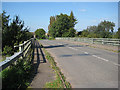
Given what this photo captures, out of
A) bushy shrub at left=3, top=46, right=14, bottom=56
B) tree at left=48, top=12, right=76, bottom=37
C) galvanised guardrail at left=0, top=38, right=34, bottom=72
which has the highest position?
tree at left=48, top=12, right=76, bottom=37

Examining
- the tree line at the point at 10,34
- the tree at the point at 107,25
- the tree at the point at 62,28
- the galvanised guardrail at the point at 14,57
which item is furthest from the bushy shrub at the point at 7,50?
the tree at the point at 107,25

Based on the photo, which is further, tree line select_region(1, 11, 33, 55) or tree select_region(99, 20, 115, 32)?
tree select_region(99, 20, 115, 32)

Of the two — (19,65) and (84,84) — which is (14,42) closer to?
(19,65)

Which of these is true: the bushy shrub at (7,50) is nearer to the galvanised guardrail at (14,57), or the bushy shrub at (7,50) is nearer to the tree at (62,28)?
the galvanised guardrail at (14,57)

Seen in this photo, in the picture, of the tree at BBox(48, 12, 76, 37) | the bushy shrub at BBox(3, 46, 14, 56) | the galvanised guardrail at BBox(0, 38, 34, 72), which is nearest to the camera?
the galvanised guardrail at BBox(0, 38, 34, 72)

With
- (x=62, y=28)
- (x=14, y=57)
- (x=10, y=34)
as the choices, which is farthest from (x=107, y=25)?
(x=14, y=57)

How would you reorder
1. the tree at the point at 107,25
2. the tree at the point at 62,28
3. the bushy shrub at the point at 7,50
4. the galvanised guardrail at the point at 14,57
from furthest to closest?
1. the tree at the point at 62,28
2. the tree at the point at 107,25
3. the bushy shrub at the point at 7,50
4. the galvanised guardrail at the point at 14,57

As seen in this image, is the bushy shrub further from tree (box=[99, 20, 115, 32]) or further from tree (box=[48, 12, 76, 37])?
tree (box=[99, 20, 115, 32])

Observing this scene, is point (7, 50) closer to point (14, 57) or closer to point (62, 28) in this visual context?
point (14, 57)

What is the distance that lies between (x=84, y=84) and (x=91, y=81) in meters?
0.46

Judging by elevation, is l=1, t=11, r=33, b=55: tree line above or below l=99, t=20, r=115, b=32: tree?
below

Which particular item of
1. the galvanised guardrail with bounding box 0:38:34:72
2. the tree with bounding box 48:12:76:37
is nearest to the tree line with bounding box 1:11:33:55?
the galvanised guardrail with bounding box 0:38:34:72

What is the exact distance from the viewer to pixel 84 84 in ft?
15.8

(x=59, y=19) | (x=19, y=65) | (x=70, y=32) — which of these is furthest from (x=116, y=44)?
(x=59, y=19)
